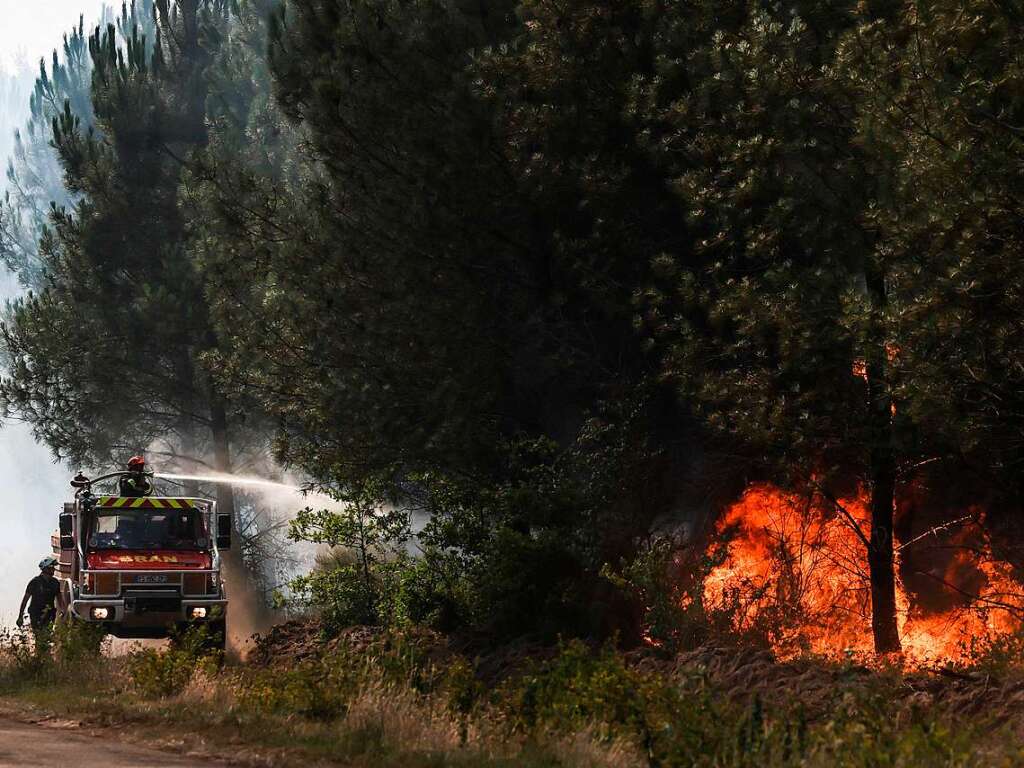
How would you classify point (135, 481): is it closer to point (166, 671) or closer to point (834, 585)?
point (166, 671)

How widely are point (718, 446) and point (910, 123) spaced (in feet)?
20.7

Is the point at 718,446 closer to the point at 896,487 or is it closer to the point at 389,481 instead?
the point at 896,487

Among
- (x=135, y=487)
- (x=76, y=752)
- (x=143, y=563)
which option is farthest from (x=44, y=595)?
(x=76, y=752)

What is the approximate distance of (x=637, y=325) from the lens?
50.5ft

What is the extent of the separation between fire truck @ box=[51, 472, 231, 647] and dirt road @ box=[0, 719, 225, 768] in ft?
20.0

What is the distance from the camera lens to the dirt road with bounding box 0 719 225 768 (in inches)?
380

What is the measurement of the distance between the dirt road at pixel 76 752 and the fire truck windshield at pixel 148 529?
22.4 ft

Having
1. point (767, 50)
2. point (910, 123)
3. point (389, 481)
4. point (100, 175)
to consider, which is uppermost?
point (100, 175)

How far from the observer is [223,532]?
18.5m

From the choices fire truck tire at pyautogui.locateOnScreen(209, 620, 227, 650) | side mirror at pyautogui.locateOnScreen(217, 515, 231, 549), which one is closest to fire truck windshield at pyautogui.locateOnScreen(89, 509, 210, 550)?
side mirror at pyautogui.locateOnScreen(217, 515, 231, 549)

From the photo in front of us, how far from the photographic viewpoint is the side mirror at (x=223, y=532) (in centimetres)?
1841

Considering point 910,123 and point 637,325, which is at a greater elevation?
point 910,123

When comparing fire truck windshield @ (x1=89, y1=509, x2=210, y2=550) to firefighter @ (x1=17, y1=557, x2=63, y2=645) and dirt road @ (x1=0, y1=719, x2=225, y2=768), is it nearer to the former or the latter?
firefighter @ (x1=17, y1=557, x2=63, y2=645)

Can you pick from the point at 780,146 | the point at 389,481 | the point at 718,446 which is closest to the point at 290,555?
the point at 389,481
